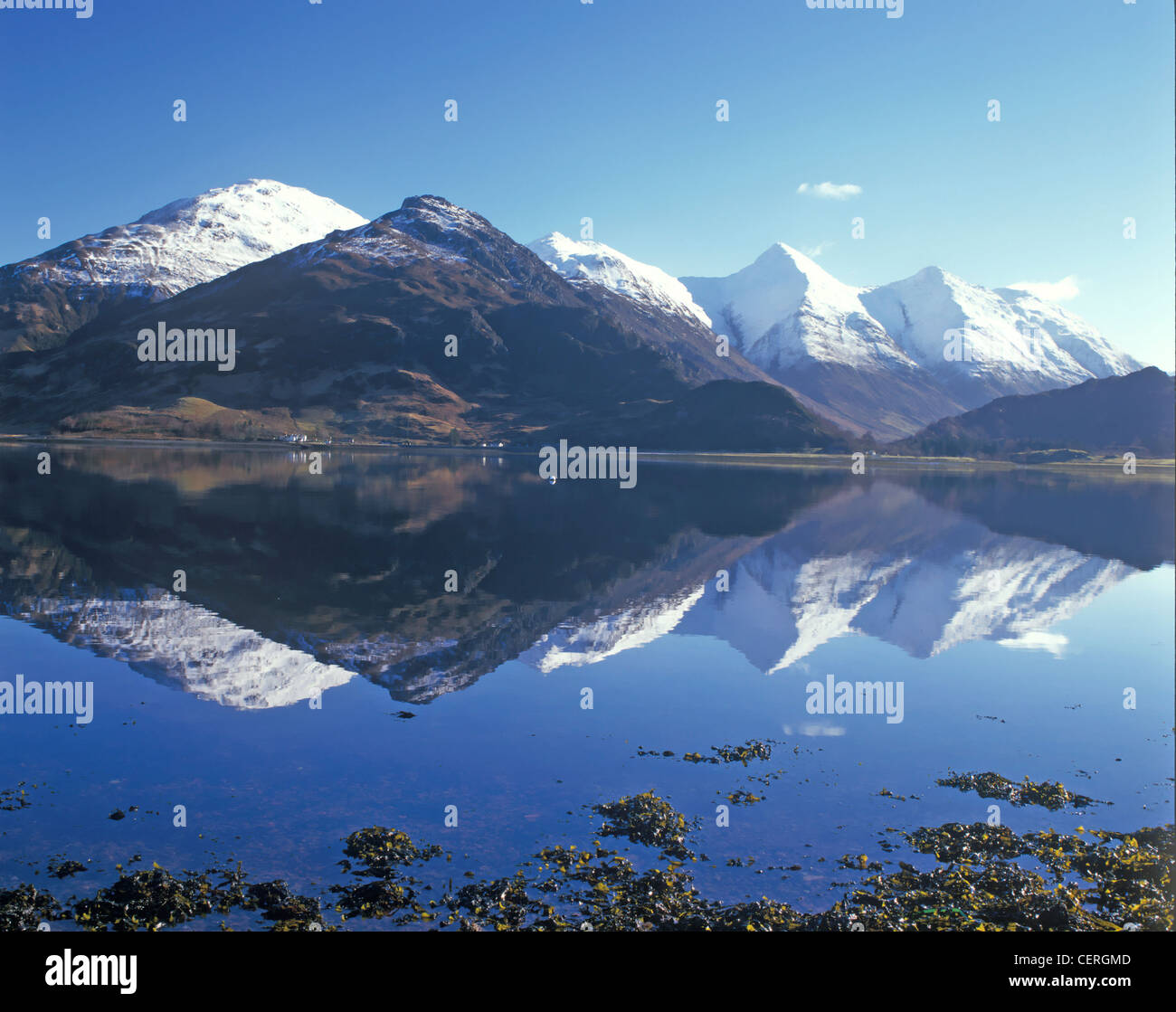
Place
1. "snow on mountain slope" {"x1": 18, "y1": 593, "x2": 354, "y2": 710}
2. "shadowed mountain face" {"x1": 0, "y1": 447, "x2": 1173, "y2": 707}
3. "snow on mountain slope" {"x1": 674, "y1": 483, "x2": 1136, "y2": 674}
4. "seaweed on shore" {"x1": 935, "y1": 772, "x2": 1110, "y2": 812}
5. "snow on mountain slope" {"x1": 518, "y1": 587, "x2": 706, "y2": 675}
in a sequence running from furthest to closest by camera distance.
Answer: "snow on mountain slope" {"x1": 674, "y1": 483, "x2": 1136, "y2": 674} < "snow on mountain slope" {"x1": 518, "y1": 587, "x2": 706, "y2": 675} < "shadowed mountain face" {"x1": 0, "y1": 447, "x2": 1173, "y2": 707} < "snow on mountain slope" {"x1": 18, "y1": 593, "x2": 354, "y2": 710} < "seaweed on shore" {"x1": 935, "y1": 772, "x2": 1110, "y2": 812}

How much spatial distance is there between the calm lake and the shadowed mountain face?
0.32 meters

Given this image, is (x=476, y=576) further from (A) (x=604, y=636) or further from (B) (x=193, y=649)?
(B) (x=193, y=649)

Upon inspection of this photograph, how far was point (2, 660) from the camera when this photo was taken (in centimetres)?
3309

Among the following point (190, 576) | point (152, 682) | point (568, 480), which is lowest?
point (152, 682)

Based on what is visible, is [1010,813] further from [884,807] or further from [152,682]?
[152,682]

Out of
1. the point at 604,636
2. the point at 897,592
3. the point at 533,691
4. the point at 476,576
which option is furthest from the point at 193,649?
the point at 897,592

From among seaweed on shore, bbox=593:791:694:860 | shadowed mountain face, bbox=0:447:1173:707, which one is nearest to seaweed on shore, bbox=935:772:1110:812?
seaweed on shore, bbox=593:791:694:860

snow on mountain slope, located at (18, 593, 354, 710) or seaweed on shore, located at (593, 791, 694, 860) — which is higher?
snow on mountain slope, located at (18, 593, 354, 710)

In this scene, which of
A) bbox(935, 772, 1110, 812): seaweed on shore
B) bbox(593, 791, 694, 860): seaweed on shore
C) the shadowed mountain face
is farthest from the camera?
the shadowed mountain face

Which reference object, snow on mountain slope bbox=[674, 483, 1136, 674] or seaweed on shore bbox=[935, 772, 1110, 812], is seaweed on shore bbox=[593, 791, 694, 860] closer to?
seaweed on shore bbox=[935, 772, 1110, 812]

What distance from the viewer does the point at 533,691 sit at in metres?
32.7

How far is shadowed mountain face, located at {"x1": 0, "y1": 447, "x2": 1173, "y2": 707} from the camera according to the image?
37.0 metres
